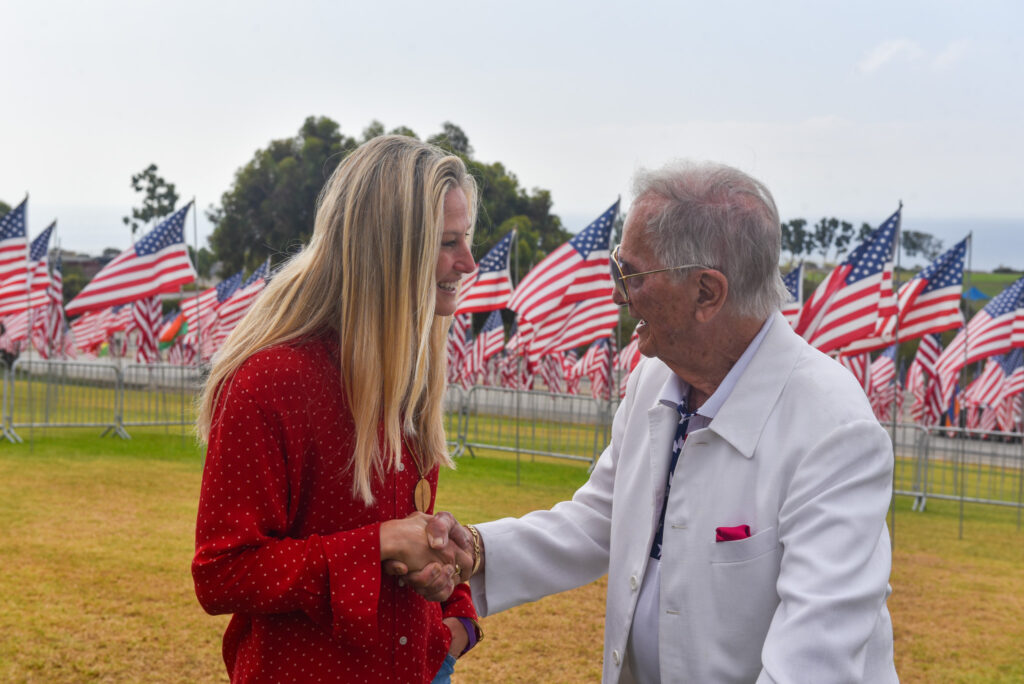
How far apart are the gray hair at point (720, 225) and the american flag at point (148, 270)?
13.0 meters

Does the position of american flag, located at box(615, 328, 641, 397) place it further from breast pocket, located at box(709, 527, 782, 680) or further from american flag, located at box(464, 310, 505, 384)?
breast pocket, located at box(709, 527, 782, 680)

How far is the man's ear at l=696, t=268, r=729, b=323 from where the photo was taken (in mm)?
2414

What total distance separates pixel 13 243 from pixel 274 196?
109 ft

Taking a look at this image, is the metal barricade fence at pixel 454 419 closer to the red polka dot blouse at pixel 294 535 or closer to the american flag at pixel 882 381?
the american flag at pixel 882 381

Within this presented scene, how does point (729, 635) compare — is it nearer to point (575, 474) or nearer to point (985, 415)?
point (575, 474)

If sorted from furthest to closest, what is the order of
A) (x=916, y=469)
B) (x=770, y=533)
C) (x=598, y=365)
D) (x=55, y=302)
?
(x=55, y=302)
(x=598, y=365)
(x=916, y=469)
(x=770, y=533)

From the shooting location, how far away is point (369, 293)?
2314 millimetres

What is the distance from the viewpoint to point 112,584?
758 centimetres

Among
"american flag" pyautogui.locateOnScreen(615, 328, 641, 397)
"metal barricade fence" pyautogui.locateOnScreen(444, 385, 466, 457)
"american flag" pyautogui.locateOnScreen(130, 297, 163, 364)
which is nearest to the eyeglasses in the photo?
"american flag" pyautogui.locateOnScreen(615, 328, 641, 397)

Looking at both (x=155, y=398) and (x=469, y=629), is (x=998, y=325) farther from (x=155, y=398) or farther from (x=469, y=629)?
(x=155, y=398)

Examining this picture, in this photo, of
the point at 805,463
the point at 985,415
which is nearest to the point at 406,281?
the point at 805,463

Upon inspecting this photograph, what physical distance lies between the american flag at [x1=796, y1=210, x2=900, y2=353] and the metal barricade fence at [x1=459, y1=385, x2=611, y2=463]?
606 centimetres

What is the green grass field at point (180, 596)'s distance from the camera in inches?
237

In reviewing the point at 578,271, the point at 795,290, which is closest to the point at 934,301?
the point at 795,290
